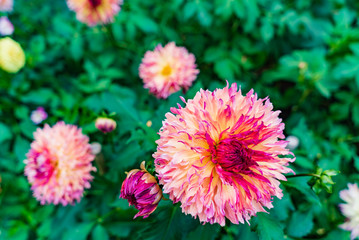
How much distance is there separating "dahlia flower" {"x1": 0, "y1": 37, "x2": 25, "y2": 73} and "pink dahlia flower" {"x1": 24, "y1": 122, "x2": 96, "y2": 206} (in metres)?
0.63

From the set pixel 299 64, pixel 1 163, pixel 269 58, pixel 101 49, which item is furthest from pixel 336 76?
pixel 1 163

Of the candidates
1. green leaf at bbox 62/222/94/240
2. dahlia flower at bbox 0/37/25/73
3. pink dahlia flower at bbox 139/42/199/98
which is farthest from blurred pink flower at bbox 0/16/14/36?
green leaf at bbox 62/222/94/240

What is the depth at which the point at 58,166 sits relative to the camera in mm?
1276

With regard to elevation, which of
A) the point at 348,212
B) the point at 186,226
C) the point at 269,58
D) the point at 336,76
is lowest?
the point at 186,226

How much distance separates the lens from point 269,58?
95.7 inches

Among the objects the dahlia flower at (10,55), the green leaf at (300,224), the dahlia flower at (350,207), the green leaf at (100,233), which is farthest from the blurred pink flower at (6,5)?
the dahlia flower at (350,207)

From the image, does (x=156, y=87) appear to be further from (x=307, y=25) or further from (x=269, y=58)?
(x=269, y=58)

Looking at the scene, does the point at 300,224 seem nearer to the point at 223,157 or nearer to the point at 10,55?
the point at 223,157

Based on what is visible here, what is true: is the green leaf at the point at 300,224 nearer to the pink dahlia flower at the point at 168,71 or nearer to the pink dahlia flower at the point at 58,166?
the pink dahlia flower at the point at 168,71

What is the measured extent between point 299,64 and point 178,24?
0.97 metres

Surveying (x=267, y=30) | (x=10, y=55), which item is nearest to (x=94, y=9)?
(x=10, y=55)

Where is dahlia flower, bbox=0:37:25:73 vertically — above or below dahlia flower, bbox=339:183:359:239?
above

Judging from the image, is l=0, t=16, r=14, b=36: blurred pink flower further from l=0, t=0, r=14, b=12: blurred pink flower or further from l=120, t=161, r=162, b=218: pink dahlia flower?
l=120, t=161, r=162, b=218: pink dahlia flower

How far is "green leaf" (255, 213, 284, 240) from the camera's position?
34.9 inches
